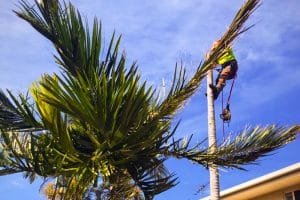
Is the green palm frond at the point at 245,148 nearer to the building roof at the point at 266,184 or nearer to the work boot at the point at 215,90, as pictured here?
the work boot at the point at 215,90

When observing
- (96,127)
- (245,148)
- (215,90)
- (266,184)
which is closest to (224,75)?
(215,90)

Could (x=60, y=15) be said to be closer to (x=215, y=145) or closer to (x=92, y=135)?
(x=92, y=135)

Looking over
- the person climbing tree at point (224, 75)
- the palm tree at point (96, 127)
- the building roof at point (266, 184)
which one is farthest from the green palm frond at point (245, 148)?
the building roof at point (266, 184)

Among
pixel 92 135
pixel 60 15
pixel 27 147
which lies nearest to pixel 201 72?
pixel 92 135

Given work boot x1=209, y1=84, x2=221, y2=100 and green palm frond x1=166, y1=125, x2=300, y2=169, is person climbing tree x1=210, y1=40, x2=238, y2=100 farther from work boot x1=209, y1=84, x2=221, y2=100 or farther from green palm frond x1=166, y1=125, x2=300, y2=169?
green palm frond x1=166, y1=125, x2=300, y2=169

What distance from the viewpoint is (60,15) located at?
503cm

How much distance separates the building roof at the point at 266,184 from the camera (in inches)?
488

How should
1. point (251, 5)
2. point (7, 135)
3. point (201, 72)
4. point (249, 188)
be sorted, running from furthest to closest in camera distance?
point (249, 188) → point (7, 135) → point (201, 72) → point (251, 5)

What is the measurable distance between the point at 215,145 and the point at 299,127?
2.92 feet

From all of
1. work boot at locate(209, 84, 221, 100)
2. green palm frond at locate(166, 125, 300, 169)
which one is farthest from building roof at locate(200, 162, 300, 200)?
green palm frond at locate(166, 125, 300, 169)

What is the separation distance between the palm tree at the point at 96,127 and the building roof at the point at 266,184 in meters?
7.19

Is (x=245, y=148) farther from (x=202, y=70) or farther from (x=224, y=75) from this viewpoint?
(x=224, y=75)

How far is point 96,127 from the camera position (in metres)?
4.61

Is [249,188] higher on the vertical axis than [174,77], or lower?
higher
